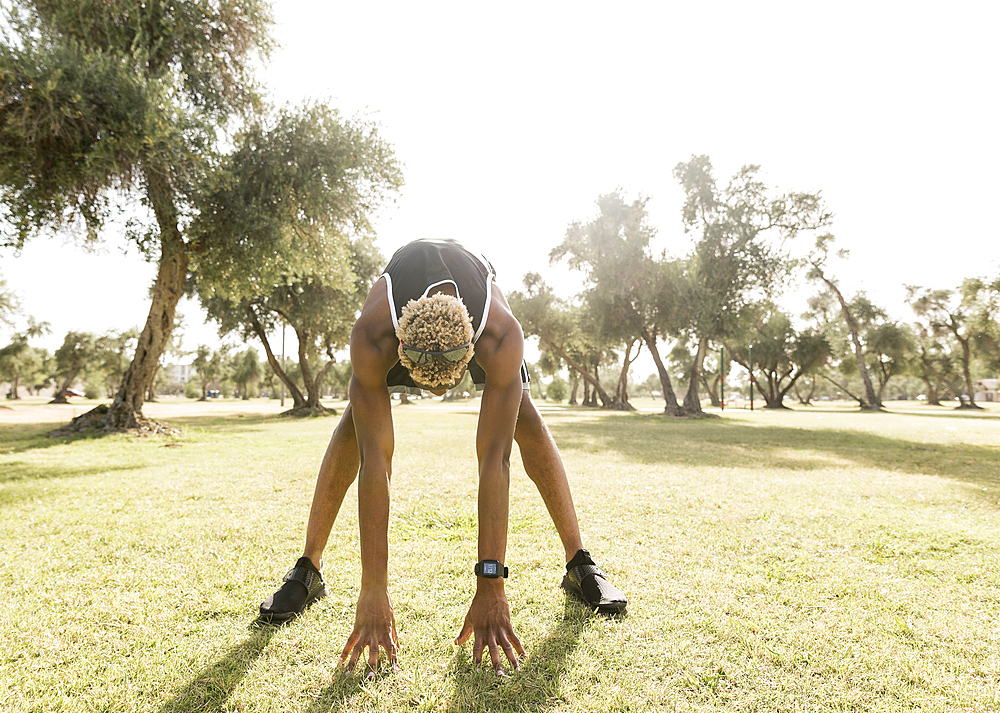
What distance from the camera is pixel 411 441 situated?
11.5m

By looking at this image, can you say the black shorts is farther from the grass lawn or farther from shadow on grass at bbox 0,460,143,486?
shadow on grass at bbox 0,460,143,486

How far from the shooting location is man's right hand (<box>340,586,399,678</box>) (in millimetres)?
2014

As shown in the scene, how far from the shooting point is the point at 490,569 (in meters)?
2.15

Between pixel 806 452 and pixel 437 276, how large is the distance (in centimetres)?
1001

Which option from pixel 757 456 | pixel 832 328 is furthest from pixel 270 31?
pixel 832 328

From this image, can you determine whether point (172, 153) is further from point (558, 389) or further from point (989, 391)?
point (989, 391)

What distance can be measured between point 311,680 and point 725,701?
1.66 meters

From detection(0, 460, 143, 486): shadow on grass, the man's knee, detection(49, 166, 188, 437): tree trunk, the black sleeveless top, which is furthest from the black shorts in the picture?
detection(49, 166, 188, 437): tree trunk


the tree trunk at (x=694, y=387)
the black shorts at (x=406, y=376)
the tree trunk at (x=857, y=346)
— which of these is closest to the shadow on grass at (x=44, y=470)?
the black shorts at (x=406, y=376)

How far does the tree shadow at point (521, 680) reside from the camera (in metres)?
1.82

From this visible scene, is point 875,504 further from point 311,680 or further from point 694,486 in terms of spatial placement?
point 311,680

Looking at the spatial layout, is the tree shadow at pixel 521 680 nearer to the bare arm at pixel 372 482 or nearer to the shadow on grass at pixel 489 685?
the shadow on grass at pixel 489 685

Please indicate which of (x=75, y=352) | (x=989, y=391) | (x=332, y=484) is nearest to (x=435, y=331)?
(x=332, y=484)

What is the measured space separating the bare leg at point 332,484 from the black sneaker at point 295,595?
0.10 meters
